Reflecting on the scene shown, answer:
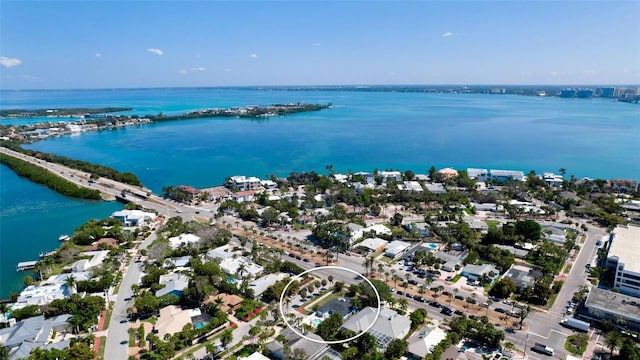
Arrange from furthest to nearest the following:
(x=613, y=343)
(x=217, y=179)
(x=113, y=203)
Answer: (x=217, y=179) → (x=113, y=203) → (x=613, y=343)

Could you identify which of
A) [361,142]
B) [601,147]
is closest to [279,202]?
[361,142]

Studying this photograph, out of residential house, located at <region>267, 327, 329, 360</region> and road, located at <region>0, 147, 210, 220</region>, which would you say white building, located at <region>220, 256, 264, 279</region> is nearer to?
residential house, located at <region>267, 327, 329, 360</region>

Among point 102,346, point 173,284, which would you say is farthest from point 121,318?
point 173,284

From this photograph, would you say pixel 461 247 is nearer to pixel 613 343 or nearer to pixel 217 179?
pixel 613 343

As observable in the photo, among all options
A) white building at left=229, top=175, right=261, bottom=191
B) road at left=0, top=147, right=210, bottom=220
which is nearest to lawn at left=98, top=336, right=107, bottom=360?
road at left=0, top=147, right=210, bottom=220

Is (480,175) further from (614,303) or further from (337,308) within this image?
(337,308)
